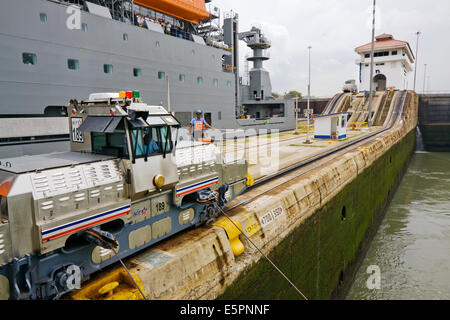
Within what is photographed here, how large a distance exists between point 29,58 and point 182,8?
1272cm

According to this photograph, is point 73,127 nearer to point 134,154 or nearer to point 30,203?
point 134,154

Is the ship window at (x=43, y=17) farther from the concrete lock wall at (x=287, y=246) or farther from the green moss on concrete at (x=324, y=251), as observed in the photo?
the green moss on concrete at (x=324, y=251)

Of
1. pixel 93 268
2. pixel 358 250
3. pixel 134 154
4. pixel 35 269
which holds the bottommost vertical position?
pixel 358 250

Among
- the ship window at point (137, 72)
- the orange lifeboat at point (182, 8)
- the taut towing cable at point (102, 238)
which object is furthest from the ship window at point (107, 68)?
the taut towing cable at point (102, 238)

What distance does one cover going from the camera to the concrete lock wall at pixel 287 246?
5.79m

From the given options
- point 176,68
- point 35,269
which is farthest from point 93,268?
point 176,68

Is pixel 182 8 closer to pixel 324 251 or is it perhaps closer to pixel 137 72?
pixel 137 72

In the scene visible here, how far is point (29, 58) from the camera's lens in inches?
574

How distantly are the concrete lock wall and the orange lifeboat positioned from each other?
54.7ft

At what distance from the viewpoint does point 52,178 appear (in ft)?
14.5

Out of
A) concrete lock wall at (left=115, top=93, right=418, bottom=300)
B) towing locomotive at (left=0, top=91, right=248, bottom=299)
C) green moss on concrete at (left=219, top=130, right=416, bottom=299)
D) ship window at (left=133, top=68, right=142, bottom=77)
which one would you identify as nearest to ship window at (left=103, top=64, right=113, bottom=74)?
ship window at (left=133, top=68, right=142, bottom=77)

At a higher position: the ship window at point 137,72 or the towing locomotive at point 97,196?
the ship window at point 137,72

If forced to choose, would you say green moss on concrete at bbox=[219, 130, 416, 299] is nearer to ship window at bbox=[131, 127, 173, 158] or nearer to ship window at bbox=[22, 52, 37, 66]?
ship window at bbox=[131, 127, 173, 158]

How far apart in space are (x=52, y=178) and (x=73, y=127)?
90.3 inches
